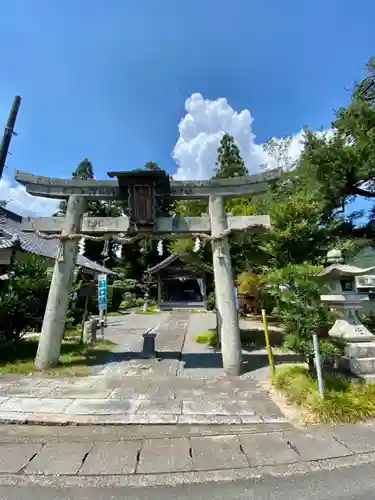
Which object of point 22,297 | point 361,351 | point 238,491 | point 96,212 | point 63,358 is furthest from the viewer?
point 96,212

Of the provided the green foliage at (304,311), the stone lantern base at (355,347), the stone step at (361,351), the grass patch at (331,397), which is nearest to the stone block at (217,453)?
the grass patch at (331,397)

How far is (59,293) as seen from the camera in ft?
23.7

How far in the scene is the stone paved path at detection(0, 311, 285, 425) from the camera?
4355 mm

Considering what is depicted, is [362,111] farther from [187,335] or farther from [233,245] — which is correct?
[187,335]

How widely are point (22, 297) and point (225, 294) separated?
5.81 meters

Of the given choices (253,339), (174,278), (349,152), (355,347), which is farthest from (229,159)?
(355,347)

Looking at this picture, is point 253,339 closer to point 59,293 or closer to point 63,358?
point 63,358

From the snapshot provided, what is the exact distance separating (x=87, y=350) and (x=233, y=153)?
1105 inches

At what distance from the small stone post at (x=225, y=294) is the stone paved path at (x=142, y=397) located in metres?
0.46

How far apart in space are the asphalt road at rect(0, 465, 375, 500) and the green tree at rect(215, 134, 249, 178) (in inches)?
1119

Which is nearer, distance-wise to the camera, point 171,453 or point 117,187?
point 171,453

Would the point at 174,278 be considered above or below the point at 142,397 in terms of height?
above

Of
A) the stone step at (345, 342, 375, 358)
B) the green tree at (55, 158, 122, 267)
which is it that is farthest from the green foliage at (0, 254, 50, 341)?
the green tree at (55, 158, 122, 267)

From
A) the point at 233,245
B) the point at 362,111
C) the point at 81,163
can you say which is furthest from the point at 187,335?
the point at 81,163
